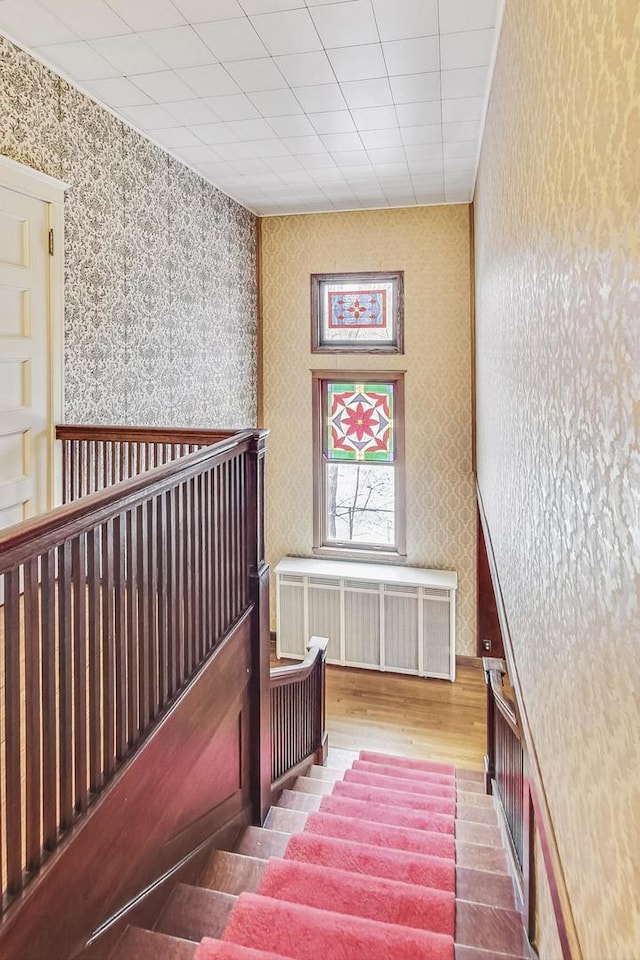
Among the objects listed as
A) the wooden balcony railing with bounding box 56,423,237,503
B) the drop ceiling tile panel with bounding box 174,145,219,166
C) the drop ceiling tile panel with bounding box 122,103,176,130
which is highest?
the drop ceiling tile panel with bounding box 174,145,219,166

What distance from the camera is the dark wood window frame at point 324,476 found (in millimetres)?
5527

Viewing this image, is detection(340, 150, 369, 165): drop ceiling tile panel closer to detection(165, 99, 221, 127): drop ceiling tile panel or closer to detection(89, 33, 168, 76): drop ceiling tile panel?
detection(165, 99, 221, 127): drop ceiling tile panel

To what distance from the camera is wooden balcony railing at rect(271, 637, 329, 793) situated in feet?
11.0

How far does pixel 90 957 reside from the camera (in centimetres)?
159

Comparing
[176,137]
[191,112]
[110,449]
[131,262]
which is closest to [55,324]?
[110,449]

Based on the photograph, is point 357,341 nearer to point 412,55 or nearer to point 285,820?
point 412,55

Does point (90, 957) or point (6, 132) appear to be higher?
point (6, 132)

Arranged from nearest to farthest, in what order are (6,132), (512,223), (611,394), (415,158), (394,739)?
1. (611,394)
2. (512,223)
3. (6,132)
4. (415,158)
5. (394,739)

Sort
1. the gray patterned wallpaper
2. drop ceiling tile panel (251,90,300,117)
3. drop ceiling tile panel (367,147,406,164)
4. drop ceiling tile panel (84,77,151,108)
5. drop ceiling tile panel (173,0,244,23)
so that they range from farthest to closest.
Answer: drop ceiling tile panel (367,147,406,164), drop ceiling tile panel (251,90,300,117), drop ceiling tile panel (84,77,151,108), the gray patterned wallpaper, drop ceiling tile panel (173,0,244,23)

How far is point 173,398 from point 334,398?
1876 mm

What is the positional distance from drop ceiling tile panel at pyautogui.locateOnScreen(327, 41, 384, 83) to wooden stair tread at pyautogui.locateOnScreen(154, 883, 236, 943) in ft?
10.8

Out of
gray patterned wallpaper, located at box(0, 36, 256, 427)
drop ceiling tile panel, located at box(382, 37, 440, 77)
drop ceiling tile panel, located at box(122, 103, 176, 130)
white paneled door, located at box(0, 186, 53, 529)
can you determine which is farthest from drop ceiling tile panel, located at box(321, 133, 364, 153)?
white paneled door, located at box(0, 186, 53, 529)

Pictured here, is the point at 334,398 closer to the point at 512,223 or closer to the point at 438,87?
the point at 438,87

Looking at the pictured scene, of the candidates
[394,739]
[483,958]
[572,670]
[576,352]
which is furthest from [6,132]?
[394,739]
